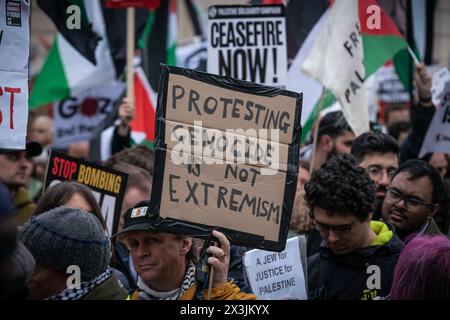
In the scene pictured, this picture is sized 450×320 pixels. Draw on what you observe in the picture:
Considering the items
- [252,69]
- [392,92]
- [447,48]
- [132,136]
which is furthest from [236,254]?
[447,48]

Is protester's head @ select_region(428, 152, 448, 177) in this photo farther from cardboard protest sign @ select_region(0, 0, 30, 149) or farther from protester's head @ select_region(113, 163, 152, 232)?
cardboard protest sign @ select_region(0, 0, 30, 149)

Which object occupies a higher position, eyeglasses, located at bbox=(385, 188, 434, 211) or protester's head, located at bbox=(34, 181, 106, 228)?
protester's head, located at bbox=(34, 181, 106, 228)

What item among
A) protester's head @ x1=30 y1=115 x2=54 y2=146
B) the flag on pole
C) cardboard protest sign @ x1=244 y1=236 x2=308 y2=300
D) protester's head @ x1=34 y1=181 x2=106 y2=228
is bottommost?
cardboard protest sign @ x1=244 y1=236 x2=308 y2=300

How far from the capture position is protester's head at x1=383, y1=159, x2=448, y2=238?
5.46 m

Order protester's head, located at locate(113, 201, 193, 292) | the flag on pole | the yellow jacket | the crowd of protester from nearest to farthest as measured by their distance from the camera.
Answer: the crowd of protester
the yellow jacket
protester's head, located at locate(113, 201, 193, 292)
the flag on pole

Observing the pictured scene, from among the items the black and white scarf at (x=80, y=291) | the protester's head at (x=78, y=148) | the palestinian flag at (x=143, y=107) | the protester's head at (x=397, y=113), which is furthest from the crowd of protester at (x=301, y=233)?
the protester's head at (x=397, y=113)

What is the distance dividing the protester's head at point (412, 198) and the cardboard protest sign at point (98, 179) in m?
1.58

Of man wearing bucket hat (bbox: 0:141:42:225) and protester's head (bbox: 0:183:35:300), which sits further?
man wearing bucket hat (bbox: 0:141:42:225)

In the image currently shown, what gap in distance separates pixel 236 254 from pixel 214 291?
3.89 feet

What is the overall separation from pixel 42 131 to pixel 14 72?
5.56 m

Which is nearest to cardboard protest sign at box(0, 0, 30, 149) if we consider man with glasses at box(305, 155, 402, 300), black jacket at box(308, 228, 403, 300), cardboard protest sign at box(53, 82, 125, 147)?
man with glasses at box(305, 155, 402, 300)

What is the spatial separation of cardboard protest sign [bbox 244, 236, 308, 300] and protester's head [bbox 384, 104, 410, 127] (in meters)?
5.70
